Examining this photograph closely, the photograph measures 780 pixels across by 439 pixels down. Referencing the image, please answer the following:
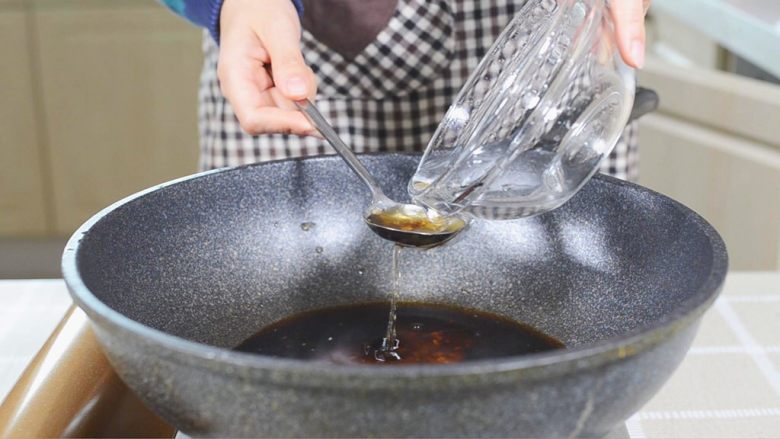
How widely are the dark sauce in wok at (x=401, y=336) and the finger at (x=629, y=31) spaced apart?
16cm

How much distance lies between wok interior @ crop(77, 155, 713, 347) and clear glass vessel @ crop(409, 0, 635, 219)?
0.04m

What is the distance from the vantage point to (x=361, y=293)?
1.88 feet

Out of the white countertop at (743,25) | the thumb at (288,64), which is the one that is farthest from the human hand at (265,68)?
the white countertop at (743,25)

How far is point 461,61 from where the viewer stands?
2.65ft

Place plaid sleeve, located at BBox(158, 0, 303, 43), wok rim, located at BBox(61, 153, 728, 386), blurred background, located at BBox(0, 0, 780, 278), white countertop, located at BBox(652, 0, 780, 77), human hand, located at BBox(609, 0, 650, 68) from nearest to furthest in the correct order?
1. wok rim, located at BBox(61, 153, 728, 386)
2. human hand, located at BBox(609, 0, 650, 68)
3. plaid sleeve, located at BBox(158, 0, 303, 43)
4. white countertop, located at BBox(652, 0, 780, 77)
5. blurred background, located at BBox(0, 0, 780, 278)

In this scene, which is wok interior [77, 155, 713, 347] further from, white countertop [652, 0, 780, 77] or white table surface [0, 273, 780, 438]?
white countertop [652, 0, 780, 77]

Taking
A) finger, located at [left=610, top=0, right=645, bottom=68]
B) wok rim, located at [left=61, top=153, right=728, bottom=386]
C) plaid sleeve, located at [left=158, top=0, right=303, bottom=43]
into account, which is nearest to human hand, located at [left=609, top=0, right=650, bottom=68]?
finger, located at [left=610, top=0, right=645, bottom=68]

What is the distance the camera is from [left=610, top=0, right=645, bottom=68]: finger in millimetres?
450

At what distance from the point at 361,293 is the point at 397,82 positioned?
0.28 m

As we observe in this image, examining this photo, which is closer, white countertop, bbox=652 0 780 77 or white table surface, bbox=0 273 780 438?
white table surface, bbox=0 273 780 438

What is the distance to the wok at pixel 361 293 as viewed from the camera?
0.98ft

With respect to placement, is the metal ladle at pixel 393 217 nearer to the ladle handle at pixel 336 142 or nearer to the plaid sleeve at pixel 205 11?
the ladle handle at pixel 336 142

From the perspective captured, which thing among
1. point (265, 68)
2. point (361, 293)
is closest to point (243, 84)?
point (265, 68)

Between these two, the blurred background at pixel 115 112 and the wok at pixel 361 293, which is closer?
the wok at pixel 361 293
